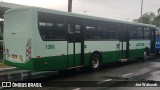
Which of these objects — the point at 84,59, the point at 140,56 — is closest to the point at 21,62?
the point at 84,59

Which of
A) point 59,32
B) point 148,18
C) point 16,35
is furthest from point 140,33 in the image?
point 148,18

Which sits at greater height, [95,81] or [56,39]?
[56,39]

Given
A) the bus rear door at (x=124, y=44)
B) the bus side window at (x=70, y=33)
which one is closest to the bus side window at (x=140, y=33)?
the bus rear door at (x=124, y=44)

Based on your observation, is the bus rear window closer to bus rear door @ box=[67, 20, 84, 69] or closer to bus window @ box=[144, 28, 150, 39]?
bus rear door @ box=[67, 20, 84, 69]

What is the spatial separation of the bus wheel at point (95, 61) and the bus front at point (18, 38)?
179 inches

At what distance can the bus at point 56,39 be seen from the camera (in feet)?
36.5

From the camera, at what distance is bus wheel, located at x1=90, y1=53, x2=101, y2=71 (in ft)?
49.1

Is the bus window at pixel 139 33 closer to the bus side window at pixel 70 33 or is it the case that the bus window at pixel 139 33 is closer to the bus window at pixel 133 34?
the bus window at pixel 133 34

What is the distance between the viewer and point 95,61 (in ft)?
50.3

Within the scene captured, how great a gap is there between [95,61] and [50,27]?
14.4ft

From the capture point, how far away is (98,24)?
599 inches

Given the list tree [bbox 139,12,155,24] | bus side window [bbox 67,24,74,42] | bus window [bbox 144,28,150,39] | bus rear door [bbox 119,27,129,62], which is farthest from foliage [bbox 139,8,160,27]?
bus side window [bbox 67,24,74,42]

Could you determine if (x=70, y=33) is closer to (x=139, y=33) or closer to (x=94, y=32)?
(x=94, y=32)

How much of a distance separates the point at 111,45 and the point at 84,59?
9.87 ft
